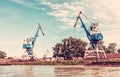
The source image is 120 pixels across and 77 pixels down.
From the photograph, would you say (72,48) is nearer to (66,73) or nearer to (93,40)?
(93,40)

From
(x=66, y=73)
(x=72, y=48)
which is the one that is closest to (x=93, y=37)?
(x=72, y=48)

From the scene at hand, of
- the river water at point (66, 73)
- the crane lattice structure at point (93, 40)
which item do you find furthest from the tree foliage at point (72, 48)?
the river water at point (66, 73)

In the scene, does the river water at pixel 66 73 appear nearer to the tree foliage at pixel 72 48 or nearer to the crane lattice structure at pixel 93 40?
the crane lattice structure at pixel 93 40

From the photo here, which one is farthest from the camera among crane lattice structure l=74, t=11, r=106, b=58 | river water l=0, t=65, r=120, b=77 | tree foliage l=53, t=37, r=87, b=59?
tree foliage l=53, t=37, r=87, b=59

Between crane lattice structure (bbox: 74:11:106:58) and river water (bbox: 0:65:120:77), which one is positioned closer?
river water (bbox: 0:65:120:77)

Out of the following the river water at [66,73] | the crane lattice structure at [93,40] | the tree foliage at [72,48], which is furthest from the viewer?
the tree foliage at [72,48]

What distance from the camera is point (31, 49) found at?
139250 millimetres

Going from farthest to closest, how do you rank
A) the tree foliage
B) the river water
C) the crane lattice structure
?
the tree foliage
the crane lattice structure
the river water

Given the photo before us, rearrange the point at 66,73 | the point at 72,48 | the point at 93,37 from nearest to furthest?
the point at 66,73
the point at 93,37
the point at 72,48

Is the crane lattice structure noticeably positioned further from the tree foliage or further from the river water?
the river water

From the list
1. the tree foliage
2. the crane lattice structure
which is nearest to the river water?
the crane lattice structure

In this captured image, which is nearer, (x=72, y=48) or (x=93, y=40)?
(x=93, y=40)

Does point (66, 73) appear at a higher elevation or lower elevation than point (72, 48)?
lower

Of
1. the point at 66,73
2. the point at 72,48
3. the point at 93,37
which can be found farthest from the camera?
the point at 72,48
